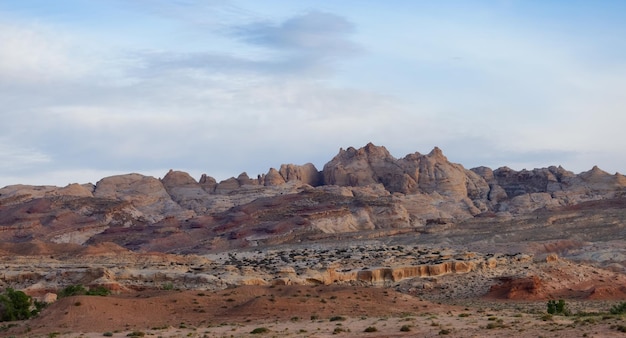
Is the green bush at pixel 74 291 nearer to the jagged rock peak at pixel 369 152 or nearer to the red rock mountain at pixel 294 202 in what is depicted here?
the red rock mountain at pixel 294 202

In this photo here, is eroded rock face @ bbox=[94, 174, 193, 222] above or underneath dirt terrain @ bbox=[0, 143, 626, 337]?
above

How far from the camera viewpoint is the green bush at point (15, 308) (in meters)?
43.8

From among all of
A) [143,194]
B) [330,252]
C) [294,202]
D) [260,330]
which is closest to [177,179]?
[143,194]

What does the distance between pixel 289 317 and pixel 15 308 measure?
41.8 ft

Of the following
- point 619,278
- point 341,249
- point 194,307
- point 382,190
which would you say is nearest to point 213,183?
point 382,190

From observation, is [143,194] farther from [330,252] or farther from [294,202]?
[330,252]

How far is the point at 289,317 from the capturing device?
40.6 metres

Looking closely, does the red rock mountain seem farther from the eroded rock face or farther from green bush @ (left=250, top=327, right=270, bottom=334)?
green bush @ (left=250, top=327, right=270, bottom=334)

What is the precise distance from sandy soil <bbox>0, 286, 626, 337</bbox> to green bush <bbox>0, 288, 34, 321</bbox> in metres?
2.55

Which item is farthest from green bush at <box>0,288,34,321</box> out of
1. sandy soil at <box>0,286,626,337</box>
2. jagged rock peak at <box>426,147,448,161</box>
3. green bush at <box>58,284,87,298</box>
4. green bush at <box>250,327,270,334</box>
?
jagged rock peak at <box>426,147,448,161</box>

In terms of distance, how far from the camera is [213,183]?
15238 cm

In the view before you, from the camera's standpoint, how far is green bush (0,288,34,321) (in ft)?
144

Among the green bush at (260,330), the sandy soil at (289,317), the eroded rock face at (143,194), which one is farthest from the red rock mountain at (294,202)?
the green bush at (260,330)

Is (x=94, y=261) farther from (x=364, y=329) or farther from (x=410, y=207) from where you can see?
(x=410, y=207)
